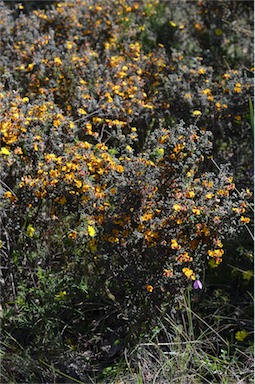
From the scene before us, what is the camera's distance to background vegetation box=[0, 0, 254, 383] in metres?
2.58

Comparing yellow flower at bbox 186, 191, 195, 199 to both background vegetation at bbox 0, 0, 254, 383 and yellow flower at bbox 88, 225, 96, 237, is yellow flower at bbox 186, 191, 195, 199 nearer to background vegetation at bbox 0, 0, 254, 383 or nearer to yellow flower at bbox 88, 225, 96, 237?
background vegetation at bbox 0, 0, 254, 383

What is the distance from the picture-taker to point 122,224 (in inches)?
99.4

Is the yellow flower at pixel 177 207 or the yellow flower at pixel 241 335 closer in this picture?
the yellow flower at pixel 177 207

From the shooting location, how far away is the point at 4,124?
2736 millimetres

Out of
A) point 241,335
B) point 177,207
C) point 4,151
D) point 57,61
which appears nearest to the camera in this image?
point 177,207

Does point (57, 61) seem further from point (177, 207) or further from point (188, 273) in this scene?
point (188, 273)

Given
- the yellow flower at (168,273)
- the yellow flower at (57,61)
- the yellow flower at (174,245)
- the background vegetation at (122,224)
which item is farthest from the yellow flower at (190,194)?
the yellow flower at (57,61)

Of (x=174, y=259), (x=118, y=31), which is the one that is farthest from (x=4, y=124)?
(x=118, y=31)

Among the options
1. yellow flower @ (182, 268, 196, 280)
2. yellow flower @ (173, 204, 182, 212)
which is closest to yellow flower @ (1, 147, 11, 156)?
yellow flower @ (173, 204, 182, 212)

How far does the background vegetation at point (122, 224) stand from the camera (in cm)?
258

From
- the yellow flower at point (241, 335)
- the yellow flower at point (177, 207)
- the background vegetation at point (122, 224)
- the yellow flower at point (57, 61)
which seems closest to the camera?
the yellow flower at point (177, 207)

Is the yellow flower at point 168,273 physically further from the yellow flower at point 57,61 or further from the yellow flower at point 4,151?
the yellow flower at point 57,61

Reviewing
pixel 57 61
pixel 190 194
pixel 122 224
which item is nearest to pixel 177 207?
pixel 190 194

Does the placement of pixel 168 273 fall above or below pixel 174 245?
below
